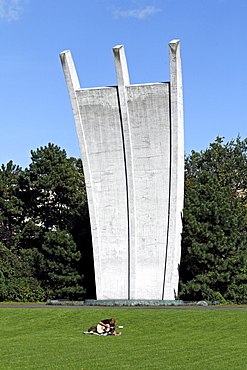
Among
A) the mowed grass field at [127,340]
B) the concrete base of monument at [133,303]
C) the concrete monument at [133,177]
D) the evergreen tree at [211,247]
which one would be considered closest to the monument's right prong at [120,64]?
the concrete monument at [133,177]

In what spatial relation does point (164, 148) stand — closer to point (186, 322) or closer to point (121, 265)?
point (121, 265)

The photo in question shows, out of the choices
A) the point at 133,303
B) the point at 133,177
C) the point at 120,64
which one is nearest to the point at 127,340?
the point at 133,303

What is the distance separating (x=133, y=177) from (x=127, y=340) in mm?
14833

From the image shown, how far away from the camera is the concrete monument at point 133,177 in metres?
30.0

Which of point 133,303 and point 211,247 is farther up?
point 211,247

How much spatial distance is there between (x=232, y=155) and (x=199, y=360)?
43.9 meters

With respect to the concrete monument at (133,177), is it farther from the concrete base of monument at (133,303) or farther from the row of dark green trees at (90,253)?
the row of dark green trees at (90,253)

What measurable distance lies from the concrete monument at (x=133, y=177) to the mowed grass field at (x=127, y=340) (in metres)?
6.73

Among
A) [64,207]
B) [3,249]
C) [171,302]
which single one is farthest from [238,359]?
[64,207]

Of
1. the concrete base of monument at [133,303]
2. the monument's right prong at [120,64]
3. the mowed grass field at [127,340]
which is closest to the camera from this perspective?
the mowed grass field at [127,340]

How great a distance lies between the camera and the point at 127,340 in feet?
55.5

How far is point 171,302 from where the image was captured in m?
29.1

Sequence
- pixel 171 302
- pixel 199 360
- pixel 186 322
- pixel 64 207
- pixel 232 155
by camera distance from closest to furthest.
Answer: pixel 199 360 < pixel 186 322 < pixel 171 302 < pixel 64 207 < pixel 232 155

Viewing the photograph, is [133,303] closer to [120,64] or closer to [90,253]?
[90,253]
